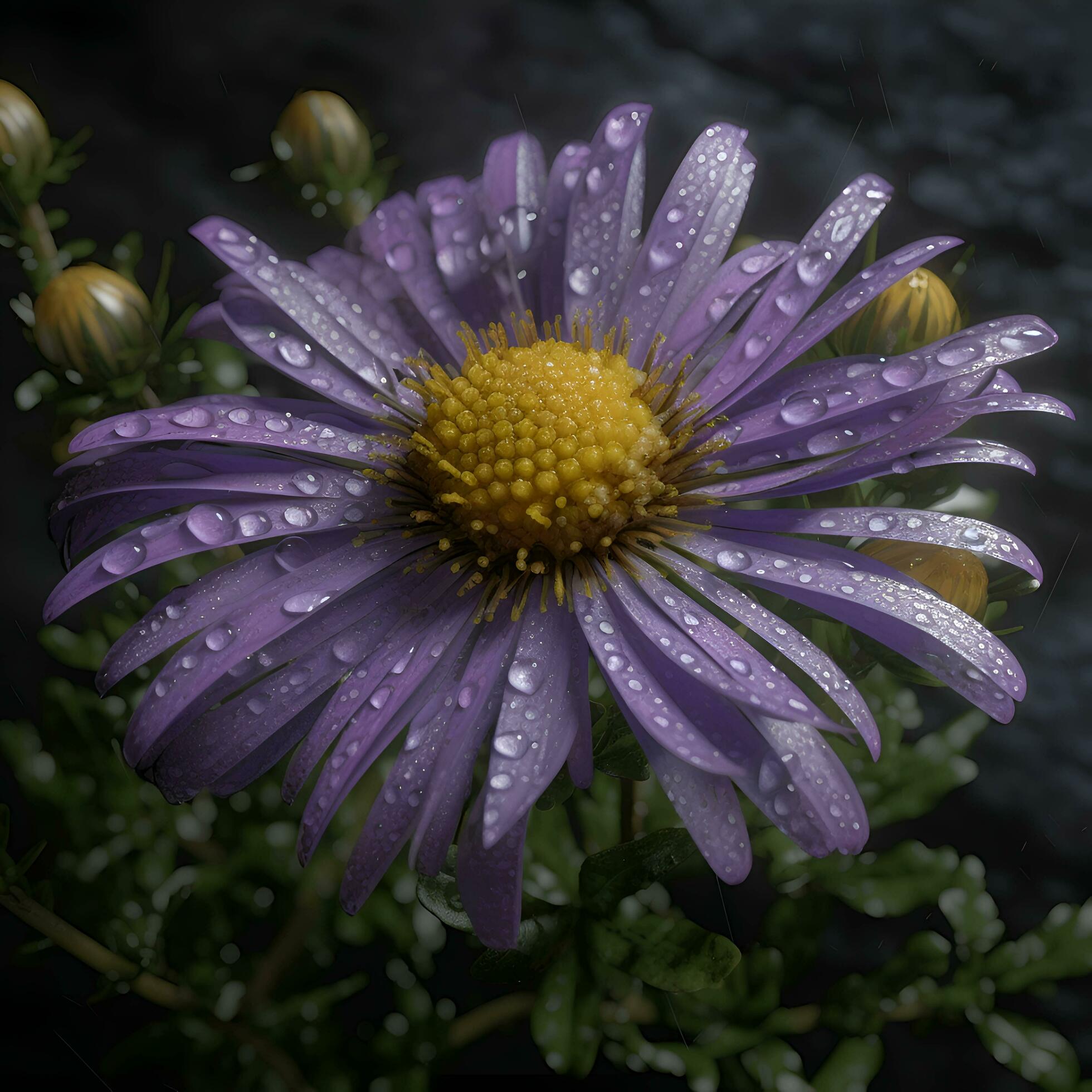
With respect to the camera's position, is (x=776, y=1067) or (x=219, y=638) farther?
(x=776, y=1067)

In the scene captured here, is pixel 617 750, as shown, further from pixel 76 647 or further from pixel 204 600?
pixel 76 647

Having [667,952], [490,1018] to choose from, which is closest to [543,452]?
[667,952]

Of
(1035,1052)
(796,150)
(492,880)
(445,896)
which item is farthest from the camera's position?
(796,150)

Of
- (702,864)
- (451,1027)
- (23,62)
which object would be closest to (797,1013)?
(702,864)

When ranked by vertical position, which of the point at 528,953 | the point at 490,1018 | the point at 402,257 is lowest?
the point at 490,1018

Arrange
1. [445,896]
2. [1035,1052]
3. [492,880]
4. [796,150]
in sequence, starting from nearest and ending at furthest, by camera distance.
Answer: [492,880], [445,896], [1035,1052], [796,150]

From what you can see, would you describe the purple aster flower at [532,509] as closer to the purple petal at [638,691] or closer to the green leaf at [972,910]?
the purple petal at [638,691]

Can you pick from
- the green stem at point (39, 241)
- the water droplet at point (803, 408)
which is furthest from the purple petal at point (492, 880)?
the green stem at point (39, 241)
